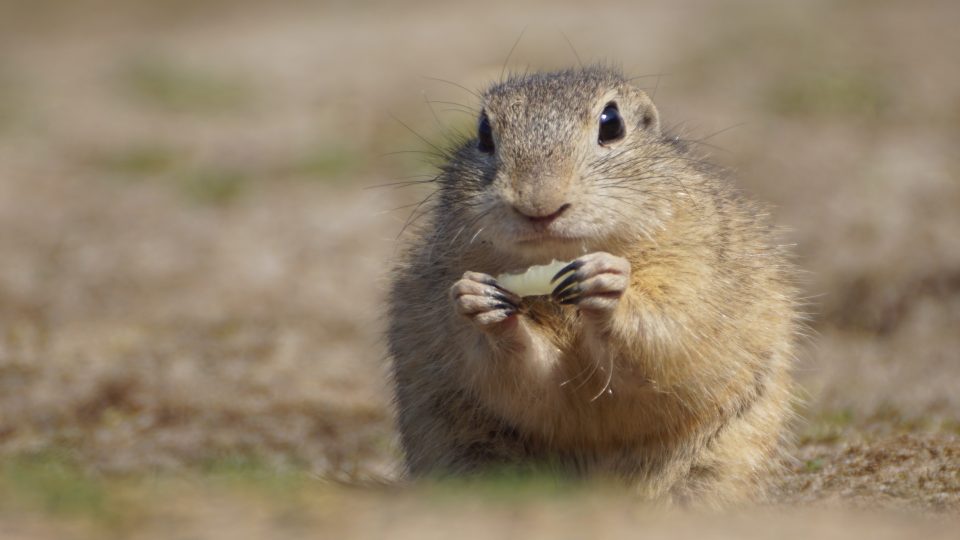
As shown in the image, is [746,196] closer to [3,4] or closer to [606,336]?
[606,336]

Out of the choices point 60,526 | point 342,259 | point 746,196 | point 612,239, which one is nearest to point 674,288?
point 612,239

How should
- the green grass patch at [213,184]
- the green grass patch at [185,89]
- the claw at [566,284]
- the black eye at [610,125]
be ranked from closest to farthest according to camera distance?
the claw at [566,284], the black eye at [610,125], the green grass patch at [213,184], the green grass patch at [185,89]

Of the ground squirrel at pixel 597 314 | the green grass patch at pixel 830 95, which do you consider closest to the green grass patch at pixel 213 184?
the green grass patch at pixel 830 95

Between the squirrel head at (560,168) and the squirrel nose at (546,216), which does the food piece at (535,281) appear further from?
the squirrel nose at (546,216)

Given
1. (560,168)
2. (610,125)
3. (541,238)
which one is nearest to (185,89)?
(610,125)

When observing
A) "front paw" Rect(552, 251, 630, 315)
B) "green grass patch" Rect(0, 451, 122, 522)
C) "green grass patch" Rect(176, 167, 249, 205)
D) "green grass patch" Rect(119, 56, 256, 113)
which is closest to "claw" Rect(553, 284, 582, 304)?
"front paw" Rect(552, 251, 630, 315)
